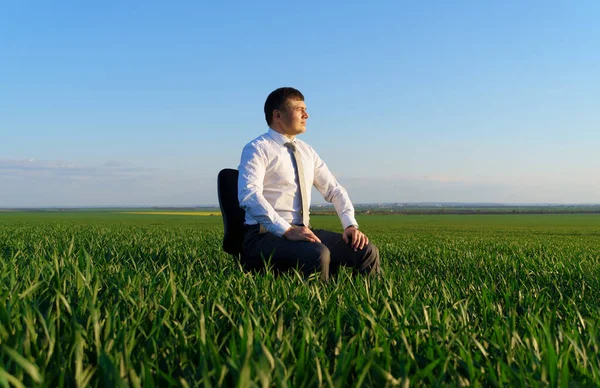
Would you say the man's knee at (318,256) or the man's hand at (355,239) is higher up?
the man's hand at (355,239)

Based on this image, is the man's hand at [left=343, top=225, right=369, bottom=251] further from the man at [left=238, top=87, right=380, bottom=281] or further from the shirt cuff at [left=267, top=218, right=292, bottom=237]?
the shirt cuff at [left=267, top=218, right=292, bottom=237]

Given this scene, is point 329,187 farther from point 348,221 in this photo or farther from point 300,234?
point 300,234

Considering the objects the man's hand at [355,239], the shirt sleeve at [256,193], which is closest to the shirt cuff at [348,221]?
the man's hand at [355,239]

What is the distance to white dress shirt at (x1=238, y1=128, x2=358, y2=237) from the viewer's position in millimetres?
4582

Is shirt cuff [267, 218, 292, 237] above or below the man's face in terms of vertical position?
below

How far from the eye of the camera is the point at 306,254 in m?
4.44

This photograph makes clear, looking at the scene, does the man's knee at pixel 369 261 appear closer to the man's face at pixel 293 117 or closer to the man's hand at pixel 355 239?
the man's hand at pixel 355 239

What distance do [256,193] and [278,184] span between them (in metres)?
0.49

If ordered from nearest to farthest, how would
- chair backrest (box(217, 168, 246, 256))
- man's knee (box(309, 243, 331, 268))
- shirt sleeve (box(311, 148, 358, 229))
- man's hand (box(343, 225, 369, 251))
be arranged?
man's knee (box(309, 243, 331, 268)) < man's hand (box(343, 225, 369, 251)) < chair backrest (box(217, 168, 246, 256)) < shirt sleeve (box(311, 148, 358, 229))

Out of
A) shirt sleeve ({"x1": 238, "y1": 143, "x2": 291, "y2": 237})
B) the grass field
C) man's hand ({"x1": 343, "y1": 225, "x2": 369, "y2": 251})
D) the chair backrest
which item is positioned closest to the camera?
the grass field

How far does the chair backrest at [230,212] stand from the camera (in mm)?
5102

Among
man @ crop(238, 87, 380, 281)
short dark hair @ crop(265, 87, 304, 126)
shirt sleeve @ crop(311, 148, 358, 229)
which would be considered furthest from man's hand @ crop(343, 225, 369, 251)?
short dark hair @ crop(265, 87, 304, 126)

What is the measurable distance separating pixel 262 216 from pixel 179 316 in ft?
6.65

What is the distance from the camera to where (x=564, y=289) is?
15.6 feet
